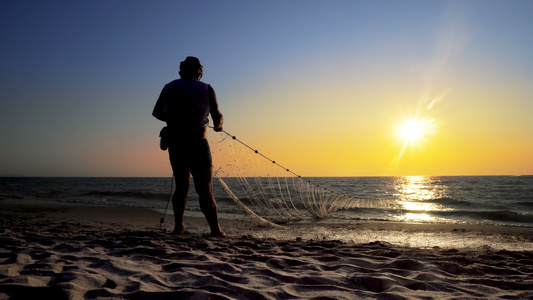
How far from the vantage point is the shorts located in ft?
12.6

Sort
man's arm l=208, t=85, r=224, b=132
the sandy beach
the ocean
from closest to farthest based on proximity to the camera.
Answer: the sandy beach < man's arm l=208, t=85, r=224, b=132 < the ocean

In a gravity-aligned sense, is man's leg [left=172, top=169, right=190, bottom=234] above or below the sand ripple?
above

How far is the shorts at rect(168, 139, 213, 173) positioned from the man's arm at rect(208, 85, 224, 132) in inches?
12.6

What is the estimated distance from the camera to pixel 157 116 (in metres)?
4.09

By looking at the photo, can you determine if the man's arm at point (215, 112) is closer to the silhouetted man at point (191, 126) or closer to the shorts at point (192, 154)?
the silhouetted man at point (191, 126)

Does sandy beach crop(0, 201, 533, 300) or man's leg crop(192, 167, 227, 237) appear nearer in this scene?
sandy beach crop(0, 201, 533, 300)

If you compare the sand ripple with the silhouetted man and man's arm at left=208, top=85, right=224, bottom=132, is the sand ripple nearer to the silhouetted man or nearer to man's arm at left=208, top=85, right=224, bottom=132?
the silhouetted man

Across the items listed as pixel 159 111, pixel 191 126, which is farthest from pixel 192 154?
pixel 159 111

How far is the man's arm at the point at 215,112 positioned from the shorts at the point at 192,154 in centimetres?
32

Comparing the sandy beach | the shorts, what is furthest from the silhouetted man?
the sandy beach

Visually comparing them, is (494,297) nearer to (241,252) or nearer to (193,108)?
(241,252)

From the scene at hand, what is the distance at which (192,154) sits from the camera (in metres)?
3.85

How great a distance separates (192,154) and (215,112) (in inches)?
24.6

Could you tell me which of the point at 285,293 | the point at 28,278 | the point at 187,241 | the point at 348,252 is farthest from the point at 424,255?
the point at 28,278
